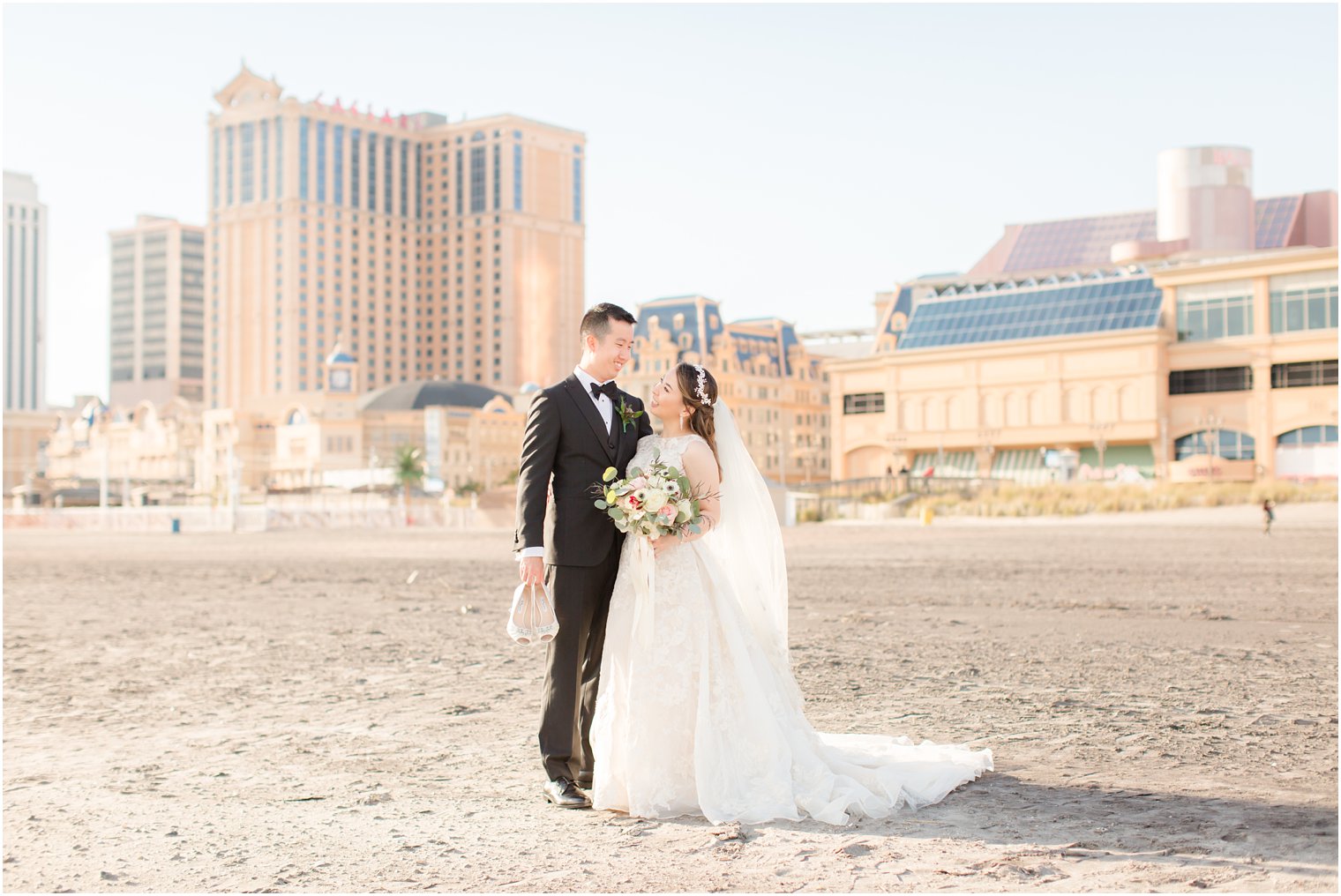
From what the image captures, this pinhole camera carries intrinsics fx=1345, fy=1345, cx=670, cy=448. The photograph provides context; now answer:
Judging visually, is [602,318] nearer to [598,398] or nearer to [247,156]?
[598,398]

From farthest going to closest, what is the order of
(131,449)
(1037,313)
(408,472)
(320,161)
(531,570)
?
(320,161)
(131,449)
(408,472)
(1037,313)
(531,570)

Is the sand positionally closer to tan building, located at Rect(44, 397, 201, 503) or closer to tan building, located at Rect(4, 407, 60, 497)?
tan building, located at Rect(44, 397, 201, 503)

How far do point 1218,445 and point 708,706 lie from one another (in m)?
68.3

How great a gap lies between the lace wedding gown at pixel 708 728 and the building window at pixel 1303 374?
66.8 meters

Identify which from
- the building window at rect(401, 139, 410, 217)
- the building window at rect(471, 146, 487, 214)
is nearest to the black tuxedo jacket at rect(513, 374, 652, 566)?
the building window at rect(471, 146, 487, 214)

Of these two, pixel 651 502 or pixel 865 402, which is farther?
pixel 865 402

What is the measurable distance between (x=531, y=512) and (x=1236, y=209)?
10107 centimetres

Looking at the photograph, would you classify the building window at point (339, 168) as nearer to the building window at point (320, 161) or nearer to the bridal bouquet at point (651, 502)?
the building window at point (320, 161)

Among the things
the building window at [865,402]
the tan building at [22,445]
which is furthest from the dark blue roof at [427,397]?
the tan building at [22,445]

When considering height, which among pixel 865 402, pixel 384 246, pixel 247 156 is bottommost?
pixel 865 402

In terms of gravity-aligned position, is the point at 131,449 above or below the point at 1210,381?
below

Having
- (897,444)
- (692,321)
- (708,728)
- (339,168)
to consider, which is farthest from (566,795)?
(339,168)

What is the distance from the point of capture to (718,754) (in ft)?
18.4

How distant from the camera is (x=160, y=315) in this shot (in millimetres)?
195125
